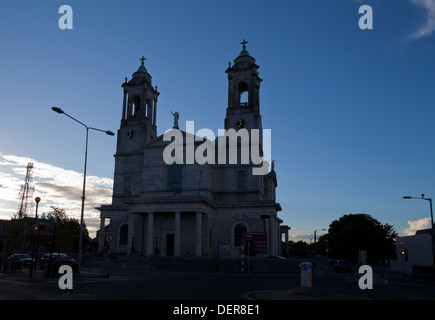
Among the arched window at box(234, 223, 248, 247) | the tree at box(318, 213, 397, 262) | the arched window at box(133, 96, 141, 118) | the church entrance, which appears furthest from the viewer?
the tree at box(318, 213, 397, 262)

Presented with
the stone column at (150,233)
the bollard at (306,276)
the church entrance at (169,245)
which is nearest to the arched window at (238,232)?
the church entrance at (169,245)

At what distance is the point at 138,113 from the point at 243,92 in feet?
54.8

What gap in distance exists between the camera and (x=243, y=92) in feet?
185

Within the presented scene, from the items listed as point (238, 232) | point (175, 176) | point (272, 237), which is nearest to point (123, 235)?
point (175, 176)

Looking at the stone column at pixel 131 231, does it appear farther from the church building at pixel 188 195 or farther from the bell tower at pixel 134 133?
the bell tower at pixel 134 133

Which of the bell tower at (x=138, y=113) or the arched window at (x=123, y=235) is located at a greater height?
the bell tower at (x=138, y=113)

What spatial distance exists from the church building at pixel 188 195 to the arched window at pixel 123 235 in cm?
14

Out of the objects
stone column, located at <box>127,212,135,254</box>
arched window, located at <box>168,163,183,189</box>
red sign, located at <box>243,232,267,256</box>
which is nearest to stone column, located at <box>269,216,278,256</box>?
red sign, located at <box>243,232,267,256</box>

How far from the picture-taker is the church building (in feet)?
152

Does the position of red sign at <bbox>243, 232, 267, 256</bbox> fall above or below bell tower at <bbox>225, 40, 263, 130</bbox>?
below

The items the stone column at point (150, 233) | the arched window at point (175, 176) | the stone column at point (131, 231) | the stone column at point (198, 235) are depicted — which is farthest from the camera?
the arched window at point (175, 176)

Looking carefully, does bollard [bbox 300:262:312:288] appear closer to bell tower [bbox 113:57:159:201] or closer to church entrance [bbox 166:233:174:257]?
church entrance [bbox 166:233:174:257]

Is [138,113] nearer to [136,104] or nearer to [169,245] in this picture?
[136,104]

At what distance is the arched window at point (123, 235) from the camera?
51.2 meters
